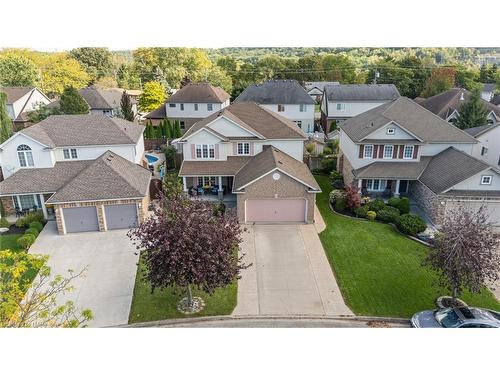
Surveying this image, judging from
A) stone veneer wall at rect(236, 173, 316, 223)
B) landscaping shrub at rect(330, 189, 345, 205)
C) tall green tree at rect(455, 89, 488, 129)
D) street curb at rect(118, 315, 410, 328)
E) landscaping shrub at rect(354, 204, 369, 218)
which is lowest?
street curb at rect(118, 315, 410, 328)

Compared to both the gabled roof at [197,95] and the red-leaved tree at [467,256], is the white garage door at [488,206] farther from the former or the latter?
the gabled roof at [197,95]

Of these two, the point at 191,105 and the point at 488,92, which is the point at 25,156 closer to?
the point at 191,105

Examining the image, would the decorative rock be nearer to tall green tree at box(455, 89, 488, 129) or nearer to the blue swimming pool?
the blue swimming pool

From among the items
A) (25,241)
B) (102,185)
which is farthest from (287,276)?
(25,241)

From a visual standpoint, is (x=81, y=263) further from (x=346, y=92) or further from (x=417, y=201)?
(x=346, y=92)

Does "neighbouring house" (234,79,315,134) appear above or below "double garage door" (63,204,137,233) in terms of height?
above

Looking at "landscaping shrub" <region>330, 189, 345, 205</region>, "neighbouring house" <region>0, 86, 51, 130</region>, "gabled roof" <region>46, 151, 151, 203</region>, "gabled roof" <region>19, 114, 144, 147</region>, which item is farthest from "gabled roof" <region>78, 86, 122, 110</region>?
"landscaping shrub" <region>330, 189, 345, 205</region>

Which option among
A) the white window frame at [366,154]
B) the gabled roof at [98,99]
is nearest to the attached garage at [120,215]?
the white window frame at [366,154]
